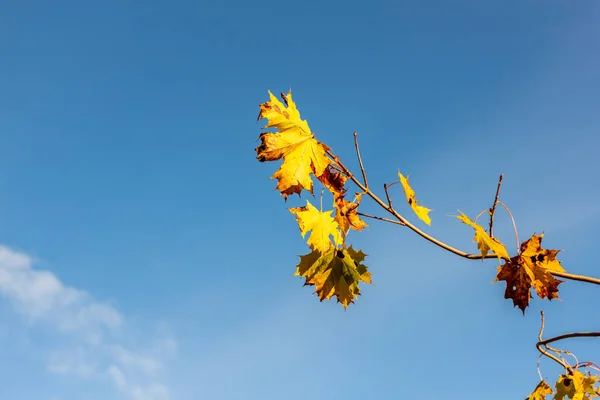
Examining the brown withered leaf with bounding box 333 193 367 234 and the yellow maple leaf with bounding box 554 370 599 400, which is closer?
the brown withered leaf with bounding box 333 193 367 234

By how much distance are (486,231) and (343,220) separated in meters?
0.98

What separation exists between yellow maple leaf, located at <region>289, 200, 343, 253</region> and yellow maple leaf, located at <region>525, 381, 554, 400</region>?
2.63 meters

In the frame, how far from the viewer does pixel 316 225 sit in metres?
3.67

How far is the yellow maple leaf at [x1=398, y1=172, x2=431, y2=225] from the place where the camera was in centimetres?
374

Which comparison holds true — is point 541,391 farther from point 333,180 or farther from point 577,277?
point 333,180

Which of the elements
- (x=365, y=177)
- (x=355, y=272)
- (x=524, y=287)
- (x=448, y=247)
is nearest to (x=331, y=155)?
(x=365, y=177)

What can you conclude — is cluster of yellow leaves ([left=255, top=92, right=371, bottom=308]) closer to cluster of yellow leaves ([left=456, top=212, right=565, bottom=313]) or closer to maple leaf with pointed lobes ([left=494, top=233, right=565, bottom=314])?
cluster of yellow leaves ([left=456, top=212, right=565, bottom=313])

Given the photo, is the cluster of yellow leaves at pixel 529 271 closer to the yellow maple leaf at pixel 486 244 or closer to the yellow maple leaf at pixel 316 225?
the yellow maple leaf at pixel 486 244

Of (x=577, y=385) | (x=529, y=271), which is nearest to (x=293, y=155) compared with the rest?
(x=529, y=271)

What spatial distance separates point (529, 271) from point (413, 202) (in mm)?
Result: 955

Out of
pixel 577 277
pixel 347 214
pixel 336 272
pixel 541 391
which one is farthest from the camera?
pixel 541 391

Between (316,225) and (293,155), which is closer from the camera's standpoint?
(293,155)

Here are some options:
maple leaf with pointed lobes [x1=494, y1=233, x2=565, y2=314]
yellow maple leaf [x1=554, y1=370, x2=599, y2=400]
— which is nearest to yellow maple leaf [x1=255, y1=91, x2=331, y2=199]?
maple leaf with pointed lobes [x1=494, y1=233, x2=565, y2=314]

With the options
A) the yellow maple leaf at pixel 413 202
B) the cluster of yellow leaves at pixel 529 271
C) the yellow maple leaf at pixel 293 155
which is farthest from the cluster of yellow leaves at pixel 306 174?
the cluster of yellow leaves at pixel 529 271
